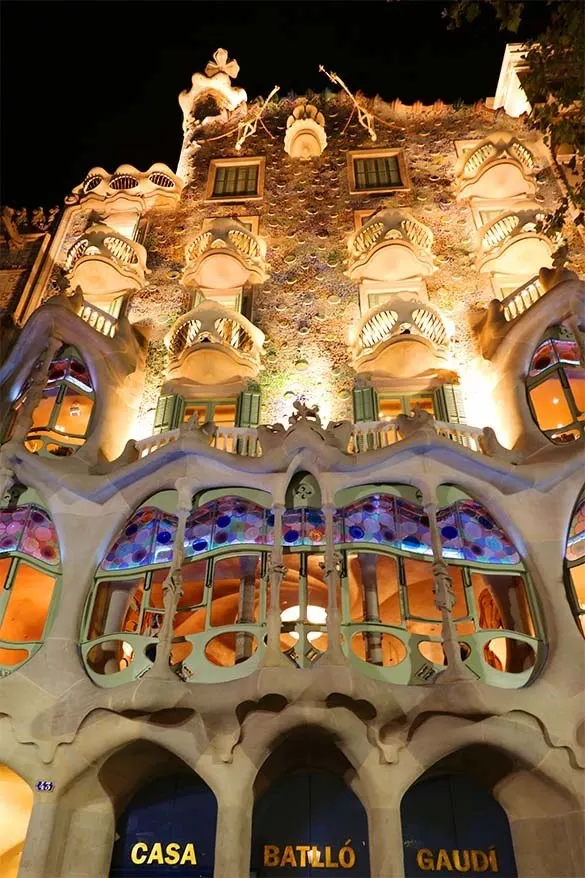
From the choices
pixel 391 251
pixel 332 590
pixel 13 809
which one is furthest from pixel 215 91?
pixel 13 809

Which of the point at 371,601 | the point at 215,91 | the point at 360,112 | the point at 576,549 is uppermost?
the point at 215,91

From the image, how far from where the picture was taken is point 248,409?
51.1 feet

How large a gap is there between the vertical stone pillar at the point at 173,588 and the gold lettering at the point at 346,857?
4308 mm

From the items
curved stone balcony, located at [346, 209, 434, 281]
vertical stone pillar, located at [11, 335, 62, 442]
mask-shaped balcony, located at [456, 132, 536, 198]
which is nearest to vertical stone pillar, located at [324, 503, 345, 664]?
vertical stone pillar, located at [11, 335, 62, 442]

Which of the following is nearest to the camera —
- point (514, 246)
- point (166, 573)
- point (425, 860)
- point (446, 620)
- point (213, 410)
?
point (446, 620)

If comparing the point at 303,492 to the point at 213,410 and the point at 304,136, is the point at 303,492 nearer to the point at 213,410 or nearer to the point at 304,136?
the point at 213,410

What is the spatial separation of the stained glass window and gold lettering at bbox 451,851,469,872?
8.69 metres

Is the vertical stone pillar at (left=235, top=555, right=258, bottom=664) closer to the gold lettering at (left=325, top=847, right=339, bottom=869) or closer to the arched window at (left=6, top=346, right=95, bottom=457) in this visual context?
the gold lettering at (left=325, top=847, right=339, bottom=869)

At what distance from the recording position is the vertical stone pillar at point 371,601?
456 inches

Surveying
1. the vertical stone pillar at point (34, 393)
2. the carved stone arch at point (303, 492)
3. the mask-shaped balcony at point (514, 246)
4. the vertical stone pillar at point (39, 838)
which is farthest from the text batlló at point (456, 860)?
the mask-shaped balcony at point (514, 246)

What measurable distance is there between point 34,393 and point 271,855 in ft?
32.9

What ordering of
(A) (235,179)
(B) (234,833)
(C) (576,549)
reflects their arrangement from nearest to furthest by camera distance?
(B) (234,833) → (C) (576,549) → (A) (235,179)

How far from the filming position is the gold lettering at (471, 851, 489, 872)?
37.4ft

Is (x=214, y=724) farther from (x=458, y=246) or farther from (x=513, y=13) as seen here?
(x=458, y=246)
